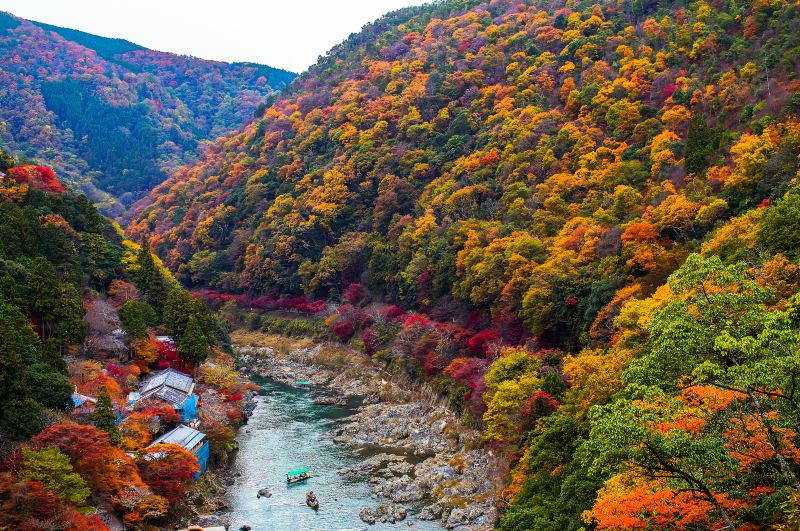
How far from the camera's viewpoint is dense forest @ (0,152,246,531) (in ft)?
82.8

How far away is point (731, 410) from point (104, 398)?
25.4m

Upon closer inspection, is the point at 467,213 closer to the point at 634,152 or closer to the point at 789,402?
the point at 634,152

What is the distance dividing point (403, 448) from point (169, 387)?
14.7 metres

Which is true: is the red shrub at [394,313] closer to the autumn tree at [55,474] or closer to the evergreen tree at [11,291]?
the evergreen tree at [11,291]

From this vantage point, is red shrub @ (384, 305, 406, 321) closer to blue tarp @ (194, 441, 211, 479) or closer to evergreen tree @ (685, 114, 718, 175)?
evergreen tree @ (685, 114, 718, 175)

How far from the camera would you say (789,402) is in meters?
15.0

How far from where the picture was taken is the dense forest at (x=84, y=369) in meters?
25.2

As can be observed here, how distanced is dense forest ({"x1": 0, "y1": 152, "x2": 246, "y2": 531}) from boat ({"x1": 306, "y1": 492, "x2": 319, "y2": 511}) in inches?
229

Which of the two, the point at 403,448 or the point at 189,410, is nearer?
the point at 189,410

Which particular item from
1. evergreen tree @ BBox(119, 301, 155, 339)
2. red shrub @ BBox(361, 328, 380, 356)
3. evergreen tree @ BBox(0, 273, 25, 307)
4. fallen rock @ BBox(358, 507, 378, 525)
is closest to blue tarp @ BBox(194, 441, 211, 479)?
fallen rock @ BBox(358, 507, 378, 525)

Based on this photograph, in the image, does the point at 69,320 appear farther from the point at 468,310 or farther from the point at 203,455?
the point at 468,310

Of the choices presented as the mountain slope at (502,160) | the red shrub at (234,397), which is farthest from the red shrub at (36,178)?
the mountain slope at (502,160)

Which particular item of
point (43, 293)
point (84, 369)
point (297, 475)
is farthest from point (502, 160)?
point (43, 293)

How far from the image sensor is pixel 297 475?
3722 cm
